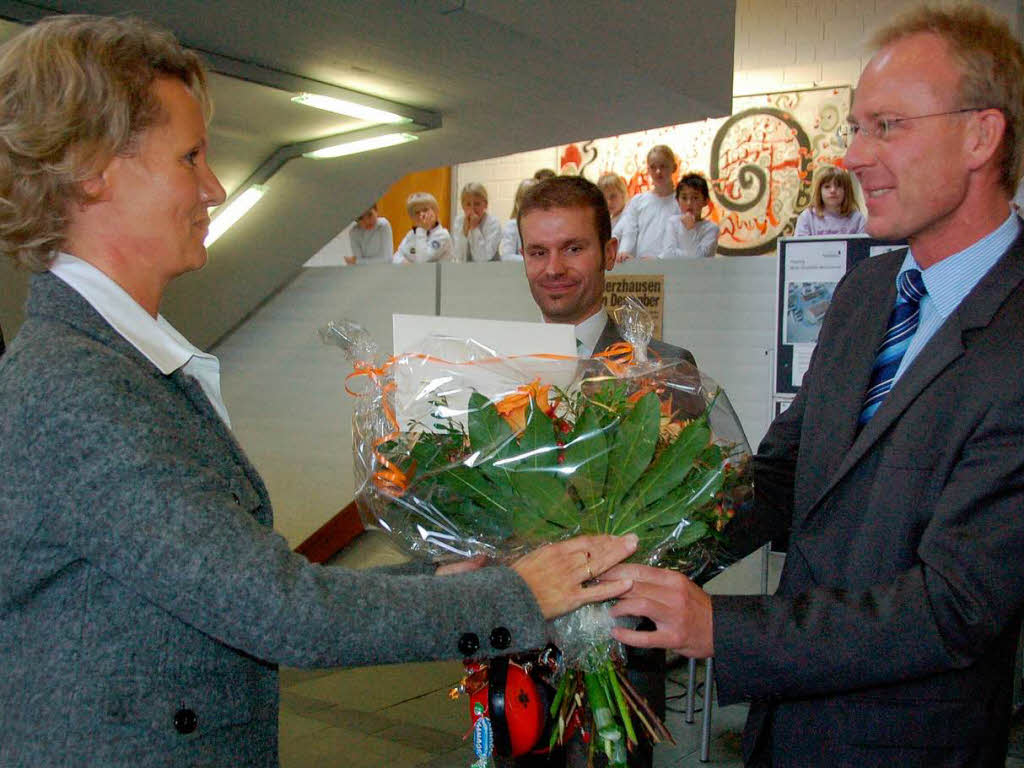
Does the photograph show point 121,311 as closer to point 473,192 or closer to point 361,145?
point 361,145

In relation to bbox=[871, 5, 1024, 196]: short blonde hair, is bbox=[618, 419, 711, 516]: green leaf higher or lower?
lower

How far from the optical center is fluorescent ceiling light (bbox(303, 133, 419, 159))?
4.55 m

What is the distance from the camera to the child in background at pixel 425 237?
716 cm

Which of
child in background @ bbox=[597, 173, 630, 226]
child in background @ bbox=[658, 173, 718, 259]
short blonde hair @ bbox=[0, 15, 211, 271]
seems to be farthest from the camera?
child in background @ bbox=[597, 173, 630, 226]

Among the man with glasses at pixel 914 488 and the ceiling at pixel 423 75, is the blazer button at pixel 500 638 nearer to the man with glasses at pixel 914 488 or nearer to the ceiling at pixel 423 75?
the man with glasses at pixel 914 488

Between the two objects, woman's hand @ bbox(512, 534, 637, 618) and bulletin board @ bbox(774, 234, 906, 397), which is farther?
bulletin board @ bbox(774, 234, 906, 397)

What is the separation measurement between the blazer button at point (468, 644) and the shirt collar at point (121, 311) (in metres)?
0.48

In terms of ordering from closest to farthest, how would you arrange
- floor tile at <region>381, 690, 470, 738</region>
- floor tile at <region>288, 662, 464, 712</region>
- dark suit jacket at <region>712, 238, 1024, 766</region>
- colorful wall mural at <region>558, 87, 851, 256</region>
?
dark suit jacket at <region>712, 238, 1024, 766</region> < floor tile at <region>381, 690, 470, 738</region> < floor tile at <region>288, 662, 464, 712</region> < colorful wall mural at <region>558, 87, 851, 256</region>

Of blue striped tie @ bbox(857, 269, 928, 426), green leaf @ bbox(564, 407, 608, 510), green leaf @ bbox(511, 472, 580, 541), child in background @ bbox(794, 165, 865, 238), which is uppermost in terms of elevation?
child in background @ bbox(794, 165, 865, 238)

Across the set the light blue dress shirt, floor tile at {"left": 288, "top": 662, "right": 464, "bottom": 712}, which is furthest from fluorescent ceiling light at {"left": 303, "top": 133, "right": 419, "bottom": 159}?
the light blue dress shirt

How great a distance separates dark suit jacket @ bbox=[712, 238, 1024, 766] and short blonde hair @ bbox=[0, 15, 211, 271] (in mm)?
988

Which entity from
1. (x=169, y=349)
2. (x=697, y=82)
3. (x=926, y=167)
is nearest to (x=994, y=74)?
(x=926, y=167)

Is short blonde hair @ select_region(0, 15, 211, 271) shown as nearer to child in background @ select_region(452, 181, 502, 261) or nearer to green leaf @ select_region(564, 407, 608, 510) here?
green leaf @ select_region(564, 407, 608, 510)

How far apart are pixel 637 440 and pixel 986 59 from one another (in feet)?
2.55
